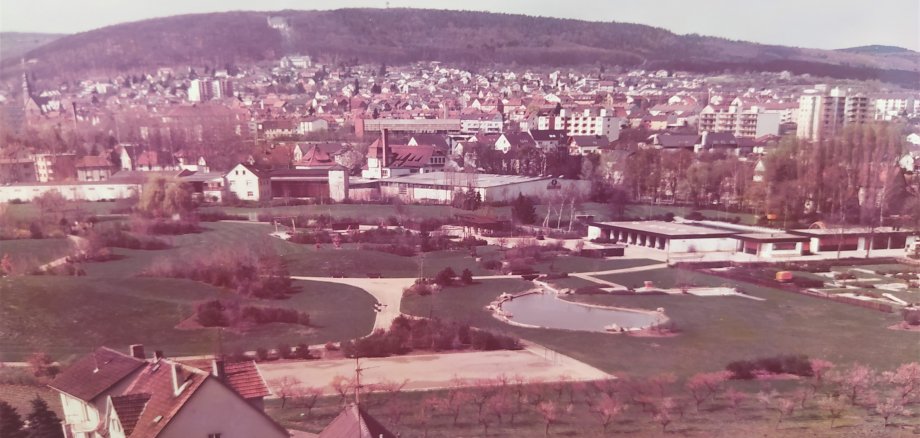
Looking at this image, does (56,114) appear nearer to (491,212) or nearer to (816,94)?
(491,212)

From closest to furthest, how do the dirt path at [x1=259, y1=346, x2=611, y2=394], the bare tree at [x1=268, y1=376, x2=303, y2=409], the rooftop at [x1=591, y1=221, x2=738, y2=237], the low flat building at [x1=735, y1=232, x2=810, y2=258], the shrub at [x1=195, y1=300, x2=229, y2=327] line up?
1. the bare tree at [x1=268, y1=376, x2=303, y2=409]
2. the dirt path at [x1=259, y1=346, x2=611, y2=394]
3. the shrub at [x1=195, y1=300, x2=229, y2=327]
4. the low flat building at [x1=735, y1=232, x2=810, y2=258]
5. the rooftop at [x1=591, y1=221, x2=738, y2=237]

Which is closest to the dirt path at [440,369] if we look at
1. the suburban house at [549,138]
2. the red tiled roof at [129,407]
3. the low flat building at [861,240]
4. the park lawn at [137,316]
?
the park lawn at [137,316]

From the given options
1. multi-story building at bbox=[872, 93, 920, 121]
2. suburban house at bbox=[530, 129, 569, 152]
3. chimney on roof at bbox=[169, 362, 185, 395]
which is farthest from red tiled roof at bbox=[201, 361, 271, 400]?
multi-story building at bbox=[872, 93, 920, 121]

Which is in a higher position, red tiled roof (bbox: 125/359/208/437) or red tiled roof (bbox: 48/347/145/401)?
red tiled roof (bbox: 125/359/208/437)

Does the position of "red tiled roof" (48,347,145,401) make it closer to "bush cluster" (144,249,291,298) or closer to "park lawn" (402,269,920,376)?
"bush cluster" (144,249,291,298)

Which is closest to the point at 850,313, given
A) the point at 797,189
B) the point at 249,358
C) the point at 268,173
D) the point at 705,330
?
the point at 705,330

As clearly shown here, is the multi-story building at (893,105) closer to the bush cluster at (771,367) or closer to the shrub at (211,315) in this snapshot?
the bush cluster at (771,367)
